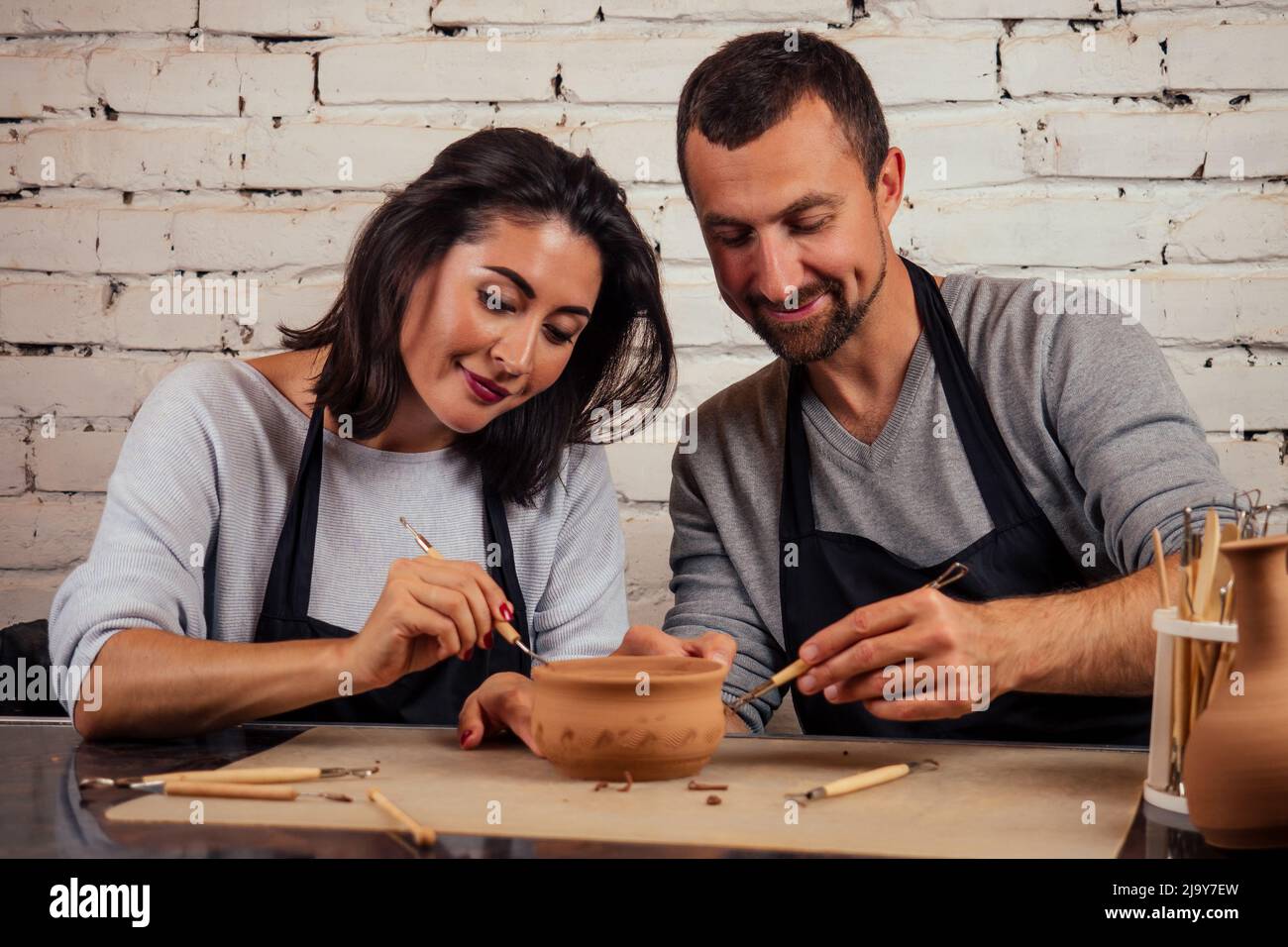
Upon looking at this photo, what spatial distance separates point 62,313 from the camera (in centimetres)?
192

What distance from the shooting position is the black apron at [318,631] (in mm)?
1505

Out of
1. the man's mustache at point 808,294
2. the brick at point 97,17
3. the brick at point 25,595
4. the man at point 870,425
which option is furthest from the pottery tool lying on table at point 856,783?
the brick at point 97,17

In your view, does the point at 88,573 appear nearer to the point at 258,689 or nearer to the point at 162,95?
the point at 258,689

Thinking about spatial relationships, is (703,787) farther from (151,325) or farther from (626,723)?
(151,325)

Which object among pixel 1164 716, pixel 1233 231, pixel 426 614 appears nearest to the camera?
pixel 1164 716

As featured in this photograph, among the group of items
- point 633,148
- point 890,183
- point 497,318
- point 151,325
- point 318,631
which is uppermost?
point 633,148

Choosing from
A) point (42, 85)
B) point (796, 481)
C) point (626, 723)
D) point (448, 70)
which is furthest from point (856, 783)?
point (42, 85)

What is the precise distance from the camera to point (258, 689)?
1.19 m

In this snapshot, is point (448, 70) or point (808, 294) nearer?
point (808, 294)

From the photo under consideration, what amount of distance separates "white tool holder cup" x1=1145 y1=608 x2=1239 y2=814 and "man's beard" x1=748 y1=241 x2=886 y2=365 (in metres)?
0.76

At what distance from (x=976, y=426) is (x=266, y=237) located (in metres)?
1.10

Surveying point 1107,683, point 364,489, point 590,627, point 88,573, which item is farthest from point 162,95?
point 1107,683

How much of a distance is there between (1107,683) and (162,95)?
1.61 metres

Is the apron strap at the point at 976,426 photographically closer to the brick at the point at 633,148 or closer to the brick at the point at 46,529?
the brick at the point at 633,148
